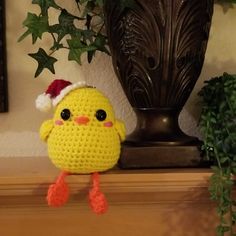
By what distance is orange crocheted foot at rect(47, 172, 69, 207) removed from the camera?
68 cm

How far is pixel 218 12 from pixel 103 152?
489 mm

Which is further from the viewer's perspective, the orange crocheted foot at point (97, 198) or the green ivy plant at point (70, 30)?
the green ivy plant at point (70, 30)

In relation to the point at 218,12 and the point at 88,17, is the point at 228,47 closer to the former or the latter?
the point at 218,12

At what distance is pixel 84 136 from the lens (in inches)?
26.9

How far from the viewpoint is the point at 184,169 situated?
2.52 feet

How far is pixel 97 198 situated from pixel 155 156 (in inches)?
5.9

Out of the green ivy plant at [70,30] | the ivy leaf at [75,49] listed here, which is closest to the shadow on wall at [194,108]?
the green ivy plant at [70,30]

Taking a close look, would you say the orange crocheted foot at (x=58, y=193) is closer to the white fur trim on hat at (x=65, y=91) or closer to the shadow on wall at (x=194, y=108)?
the white fur trim on hat at (x=65, y=91)

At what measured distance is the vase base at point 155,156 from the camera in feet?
2.53

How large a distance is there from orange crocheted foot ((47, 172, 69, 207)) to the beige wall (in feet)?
1.01

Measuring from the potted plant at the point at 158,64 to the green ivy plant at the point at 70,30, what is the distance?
0.09 meters

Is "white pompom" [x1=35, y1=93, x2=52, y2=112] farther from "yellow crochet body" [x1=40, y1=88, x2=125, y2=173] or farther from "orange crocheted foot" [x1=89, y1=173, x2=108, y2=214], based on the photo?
"orange crocheted foot" [x1=89, y1=173, x2=108, y2=214]

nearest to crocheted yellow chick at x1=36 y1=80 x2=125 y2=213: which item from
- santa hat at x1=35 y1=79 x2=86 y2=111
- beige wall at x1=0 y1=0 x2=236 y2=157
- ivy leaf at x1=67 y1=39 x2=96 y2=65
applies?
santa hat at x1=35 y1=79 x2=86 y2=111

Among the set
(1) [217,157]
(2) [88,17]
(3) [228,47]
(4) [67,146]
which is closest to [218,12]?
(3) [228,47]
